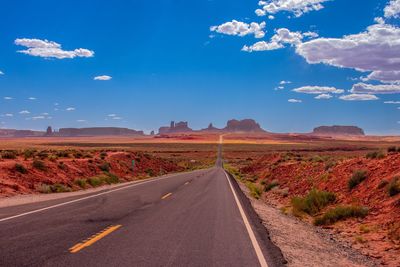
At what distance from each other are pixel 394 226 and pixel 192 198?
8.91 meters

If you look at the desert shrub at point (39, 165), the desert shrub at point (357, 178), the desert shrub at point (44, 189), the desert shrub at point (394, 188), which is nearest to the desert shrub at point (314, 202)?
the desert shrub at point (357, 178)

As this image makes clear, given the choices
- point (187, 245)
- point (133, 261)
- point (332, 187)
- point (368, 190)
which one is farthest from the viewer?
point (332, 187)

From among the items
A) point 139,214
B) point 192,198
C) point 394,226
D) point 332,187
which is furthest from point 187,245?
point 332,187

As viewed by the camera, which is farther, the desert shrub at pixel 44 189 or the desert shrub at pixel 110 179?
the desert shrub at pixel 110 179

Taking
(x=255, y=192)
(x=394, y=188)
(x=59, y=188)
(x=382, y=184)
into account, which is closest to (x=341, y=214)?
(x=394, y=188)

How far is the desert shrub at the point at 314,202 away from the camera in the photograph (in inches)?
671

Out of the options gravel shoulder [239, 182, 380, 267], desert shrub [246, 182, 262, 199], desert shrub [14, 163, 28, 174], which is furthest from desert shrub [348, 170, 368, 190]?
desert shrub [14, 163, 28, 174]

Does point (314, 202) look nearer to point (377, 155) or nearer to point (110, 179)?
point (377, 155)

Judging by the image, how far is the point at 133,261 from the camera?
677 cm

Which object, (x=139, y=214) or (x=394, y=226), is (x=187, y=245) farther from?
(x=394, y=226)

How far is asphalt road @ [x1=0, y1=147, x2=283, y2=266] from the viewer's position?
6.95m

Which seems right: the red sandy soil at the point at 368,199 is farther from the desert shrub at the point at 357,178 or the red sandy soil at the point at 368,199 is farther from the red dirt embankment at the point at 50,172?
the red dirt embankment at the point at 50,172

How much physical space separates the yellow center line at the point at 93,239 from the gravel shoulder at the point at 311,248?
154 inches

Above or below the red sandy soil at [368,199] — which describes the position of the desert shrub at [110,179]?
below
